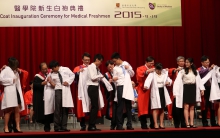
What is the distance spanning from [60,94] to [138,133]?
1.67 m

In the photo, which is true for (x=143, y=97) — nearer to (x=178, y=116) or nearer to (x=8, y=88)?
(x=178, y=116)

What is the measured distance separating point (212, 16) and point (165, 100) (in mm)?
5783

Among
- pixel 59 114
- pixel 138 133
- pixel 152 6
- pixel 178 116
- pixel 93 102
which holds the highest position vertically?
pixel 152 6

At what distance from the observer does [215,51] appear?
1285 cm

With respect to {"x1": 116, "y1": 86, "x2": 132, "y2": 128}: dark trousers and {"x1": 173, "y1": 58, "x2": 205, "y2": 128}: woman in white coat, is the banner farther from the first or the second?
{"x1": 116, "y1": 86, "x2": 132, "y2": 128}: dark trousers

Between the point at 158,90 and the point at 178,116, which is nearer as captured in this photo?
the point at 158,90

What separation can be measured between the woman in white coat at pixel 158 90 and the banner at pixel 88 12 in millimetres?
3324

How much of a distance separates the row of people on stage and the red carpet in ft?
0.98

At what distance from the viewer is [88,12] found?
10.8 m

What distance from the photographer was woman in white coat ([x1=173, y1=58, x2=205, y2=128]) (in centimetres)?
793

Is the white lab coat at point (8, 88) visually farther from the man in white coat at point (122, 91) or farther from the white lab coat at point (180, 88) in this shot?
the white lab coat at point (180, 88)

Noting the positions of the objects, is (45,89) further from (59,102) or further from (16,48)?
(16,48)

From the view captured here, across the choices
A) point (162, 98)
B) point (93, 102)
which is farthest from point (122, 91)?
point (162, 98)

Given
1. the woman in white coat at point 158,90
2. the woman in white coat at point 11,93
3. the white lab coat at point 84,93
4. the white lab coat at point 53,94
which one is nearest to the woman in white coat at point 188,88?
the woman in white coat at point 158,90
